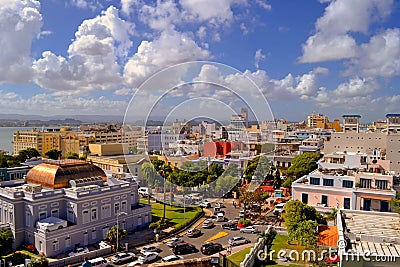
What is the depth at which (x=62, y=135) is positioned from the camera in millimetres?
42031

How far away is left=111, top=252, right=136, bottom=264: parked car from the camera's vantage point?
37.2ft

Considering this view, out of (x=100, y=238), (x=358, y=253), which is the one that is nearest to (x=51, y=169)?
(x=100, y=238)

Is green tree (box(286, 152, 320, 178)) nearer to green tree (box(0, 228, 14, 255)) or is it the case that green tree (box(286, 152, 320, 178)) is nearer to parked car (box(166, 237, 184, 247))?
parked car (box(166, 237, 184, 247))

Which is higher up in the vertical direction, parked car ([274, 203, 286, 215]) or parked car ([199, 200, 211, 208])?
parked car ([274, 203, 286, 215])

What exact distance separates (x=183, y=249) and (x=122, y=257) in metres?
2.05

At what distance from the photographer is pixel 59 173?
1358 cm

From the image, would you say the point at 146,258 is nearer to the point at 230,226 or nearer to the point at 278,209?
the point at 230,226

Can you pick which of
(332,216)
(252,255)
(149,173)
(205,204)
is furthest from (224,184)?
(252,255)

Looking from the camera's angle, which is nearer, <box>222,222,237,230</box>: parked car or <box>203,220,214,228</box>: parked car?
<box>222,222,237,230</box>: parked car

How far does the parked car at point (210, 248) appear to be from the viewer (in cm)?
1200

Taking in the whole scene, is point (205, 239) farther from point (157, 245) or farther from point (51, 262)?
point (51, 262)

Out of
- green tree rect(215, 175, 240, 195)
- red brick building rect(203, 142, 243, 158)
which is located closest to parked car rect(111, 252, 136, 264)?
green tree rect(215, 175, 240, 195)

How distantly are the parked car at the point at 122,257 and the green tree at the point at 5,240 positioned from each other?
3741 mm

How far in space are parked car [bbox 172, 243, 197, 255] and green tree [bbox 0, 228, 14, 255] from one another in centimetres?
570
